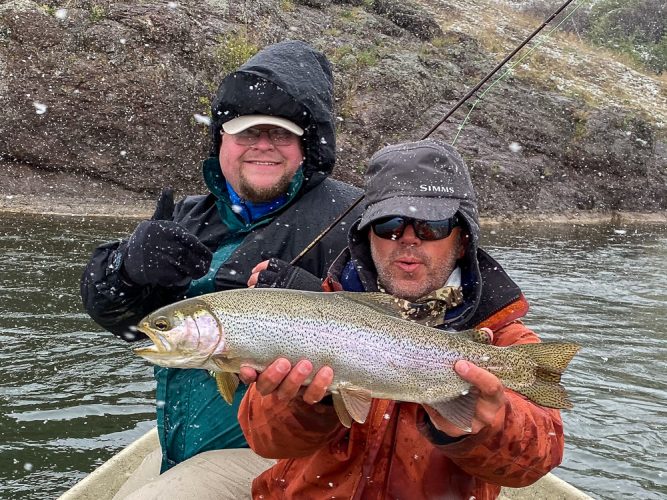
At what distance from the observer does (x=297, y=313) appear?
2.56 m

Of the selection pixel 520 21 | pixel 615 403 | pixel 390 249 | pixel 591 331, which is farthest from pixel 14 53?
pixel 520 21

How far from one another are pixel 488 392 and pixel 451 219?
81cm

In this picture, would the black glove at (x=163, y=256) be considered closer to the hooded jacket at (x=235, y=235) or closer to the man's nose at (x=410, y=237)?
the hooded jacket at (x=235, y=235)

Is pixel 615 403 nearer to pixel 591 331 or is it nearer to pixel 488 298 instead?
pixel 591 331

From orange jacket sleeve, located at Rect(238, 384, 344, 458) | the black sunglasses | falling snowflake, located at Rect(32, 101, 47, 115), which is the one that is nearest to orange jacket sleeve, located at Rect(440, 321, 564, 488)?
orange jacket sleeve, located at Rect(238, 384, 344, 458)

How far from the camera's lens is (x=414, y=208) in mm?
2854

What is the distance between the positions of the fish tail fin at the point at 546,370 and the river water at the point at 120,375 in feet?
12.6

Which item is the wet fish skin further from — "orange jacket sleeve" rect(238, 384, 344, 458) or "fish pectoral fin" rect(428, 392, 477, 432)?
"orange jacket sleeve" rect(238, 384, 344, 458)

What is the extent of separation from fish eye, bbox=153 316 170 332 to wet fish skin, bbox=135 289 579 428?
2 centimetres

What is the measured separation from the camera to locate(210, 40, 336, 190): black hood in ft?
12.5

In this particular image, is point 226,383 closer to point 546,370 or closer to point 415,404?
point 415,404

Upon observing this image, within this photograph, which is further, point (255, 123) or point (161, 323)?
point (255, 123)

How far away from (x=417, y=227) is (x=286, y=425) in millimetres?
939

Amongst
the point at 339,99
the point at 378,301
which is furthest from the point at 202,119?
the point at 378,301
